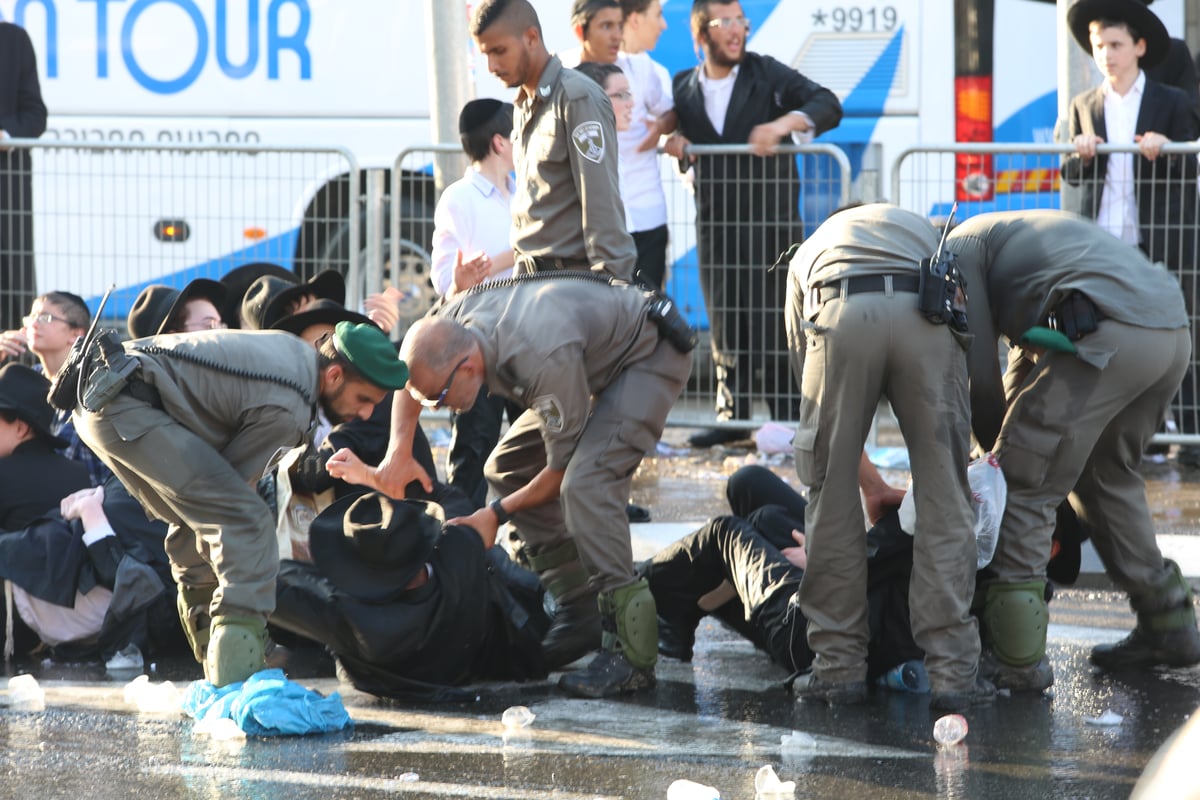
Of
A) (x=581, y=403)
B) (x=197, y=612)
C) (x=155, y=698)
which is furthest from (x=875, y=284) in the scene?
(x=155, y=698)

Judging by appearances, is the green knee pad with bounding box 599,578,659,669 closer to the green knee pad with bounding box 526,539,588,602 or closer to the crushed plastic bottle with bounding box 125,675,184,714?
the green knee pad with bounding box 526,539,588,602

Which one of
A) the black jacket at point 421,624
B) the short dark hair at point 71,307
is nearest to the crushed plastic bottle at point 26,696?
the black jacket at point 421,624

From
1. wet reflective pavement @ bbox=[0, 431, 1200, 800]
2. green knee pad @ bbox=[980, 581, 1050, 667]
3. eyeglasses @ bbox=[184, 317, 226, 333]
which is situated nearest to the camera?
wet reflective pavement @ bbox=[0, 431, 1200, 800]

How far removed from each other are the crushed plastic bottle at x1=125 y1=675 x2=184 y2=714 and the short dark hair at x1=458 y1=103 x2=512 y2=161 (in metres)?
2.72

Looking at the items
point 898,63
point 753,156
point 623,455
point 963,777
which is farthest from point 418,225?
point 963,777

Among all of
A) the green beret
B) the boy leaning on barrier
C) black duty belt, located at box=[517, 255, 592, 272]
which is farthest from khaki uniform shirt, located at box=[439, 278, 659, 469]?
the boy leaning on barrier

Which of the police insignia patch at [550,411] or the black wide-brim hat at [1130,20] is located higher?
the black wide-brim hat at [1130,20]

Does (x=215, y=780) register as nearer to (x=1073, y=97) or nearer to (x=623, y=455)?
(x=623, y=455)

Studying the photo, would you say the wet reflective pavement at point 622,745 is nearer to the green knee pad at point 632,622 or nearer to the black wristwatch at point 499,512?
the green knee pad at point 632,622

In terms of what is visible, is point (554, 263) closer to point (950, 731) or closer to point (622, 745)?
point (622, 745)

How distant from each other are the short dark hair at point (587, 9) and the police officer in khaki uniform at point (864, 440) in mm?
2927

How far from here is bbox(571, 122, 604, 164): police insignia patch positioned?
570 cm

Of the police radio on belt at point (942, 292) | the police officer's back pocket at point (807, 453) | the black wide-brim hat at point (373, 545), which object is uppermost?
the police radio on belt at point (942, 292)

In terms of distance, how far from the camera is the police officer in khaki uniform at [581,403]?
4.81 m
